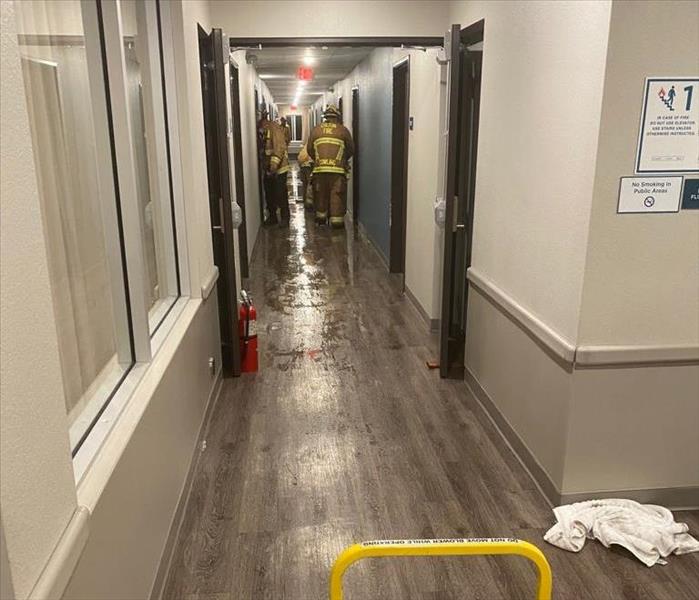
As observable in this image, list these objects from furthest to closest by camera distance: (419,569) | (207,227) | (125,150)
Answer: (207,227)
(419,569)
(125,150)

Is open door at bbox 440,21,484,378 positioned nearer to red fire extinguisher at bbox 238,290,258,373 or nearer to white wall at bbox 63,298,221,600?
red fire extinguisher at bbox 238,290,258,373

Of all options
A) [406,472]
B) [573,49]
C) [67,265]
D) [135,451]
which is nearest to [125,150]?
[67,265]

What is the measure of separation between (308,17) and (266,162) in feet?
19.0

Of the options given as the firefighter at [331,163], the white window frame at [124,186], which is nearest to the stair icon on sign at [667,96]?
the white window frame at [124,186]

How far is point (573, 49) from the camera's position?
7.79ft

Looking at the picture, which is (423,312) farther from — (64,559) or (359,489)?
(64,559)

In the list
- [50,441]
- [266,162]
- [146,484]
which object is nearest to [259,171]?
[266,162]

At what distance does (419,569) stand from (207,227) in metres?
2.18

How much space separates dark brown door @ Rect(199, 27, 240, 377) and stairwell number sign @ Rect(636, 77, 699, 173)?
7.50ft

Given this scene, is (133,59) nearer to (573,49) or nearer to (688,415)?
(573,49)

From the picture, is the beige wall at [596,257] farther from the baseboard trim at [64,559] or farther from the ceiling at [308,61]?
the ceiling at [308,61]

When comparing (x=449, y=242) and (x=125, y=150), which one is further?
(x=449, y=242)

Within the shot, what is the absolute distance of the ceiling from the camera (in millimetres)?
7649

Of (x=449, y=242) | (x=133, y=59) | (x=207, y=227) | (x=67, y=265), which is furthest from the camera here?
(x=449, y=242)
